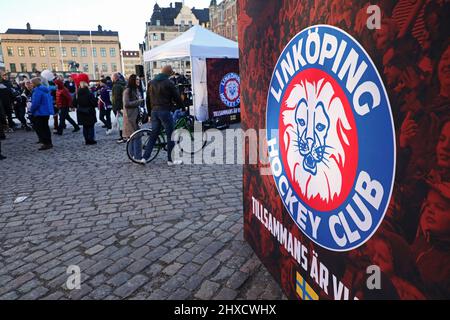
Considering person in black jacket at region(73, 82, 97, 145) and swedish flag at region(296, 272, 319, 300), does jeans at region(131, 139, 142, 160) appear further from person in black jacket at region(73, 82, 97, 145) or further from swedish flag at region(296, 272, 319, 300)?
swedish flag at region(296, 272, 319, 300)

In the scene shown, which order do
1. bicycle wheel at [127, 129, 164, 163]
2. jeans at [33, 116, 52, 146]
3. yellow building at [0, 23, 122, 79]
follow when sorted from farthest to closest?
yellow building at [0, 23, 122, 79] → jeans at [33, 116, 52, 146] → bicycle wheel at [127, 129, 164, 163]

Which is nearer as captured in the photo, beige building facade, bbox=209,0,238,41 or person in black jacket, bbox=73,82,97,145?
person in black jacket, bbox=73,82,97,145

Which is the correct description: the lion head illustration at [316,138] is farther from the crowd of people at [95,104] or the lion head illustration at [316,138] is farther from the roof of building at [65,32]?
the roof of building at [65,32]

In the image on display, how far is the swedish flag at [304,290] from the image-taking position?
2366 millimetres

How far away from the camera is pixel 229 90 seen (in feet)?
42.0

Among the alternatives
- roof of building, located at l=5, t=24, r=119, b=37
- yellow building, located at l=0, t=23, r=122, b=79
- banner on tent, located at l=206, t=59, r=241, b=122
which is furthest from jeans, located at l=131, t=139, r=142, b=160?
roof of building, located at l=5, t=24, r=119, b=37

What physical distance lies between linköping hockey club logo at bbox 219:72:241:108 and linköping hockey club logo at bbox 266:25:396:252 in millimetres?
10063

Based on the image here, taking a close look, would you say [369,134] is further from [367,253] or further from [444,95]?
[367,253]

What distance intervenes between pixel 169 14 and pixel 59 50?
33.2 m

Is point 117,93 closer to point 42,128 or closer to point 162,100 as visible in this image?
point 42,128

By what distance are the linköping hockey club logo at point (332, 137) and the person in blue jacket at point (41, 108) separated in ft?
27.5

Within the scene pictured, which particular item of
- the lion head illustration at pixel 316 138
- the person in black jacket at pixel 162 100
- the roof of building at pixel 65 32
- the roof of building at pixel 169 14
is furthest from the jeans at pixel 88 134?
the roof of building at pixel 65 32

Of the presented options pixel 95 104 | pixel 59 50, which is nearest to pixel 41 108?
pixel 95 104

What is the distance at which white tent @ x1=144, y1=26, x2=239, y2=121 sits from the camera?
37.2ft
